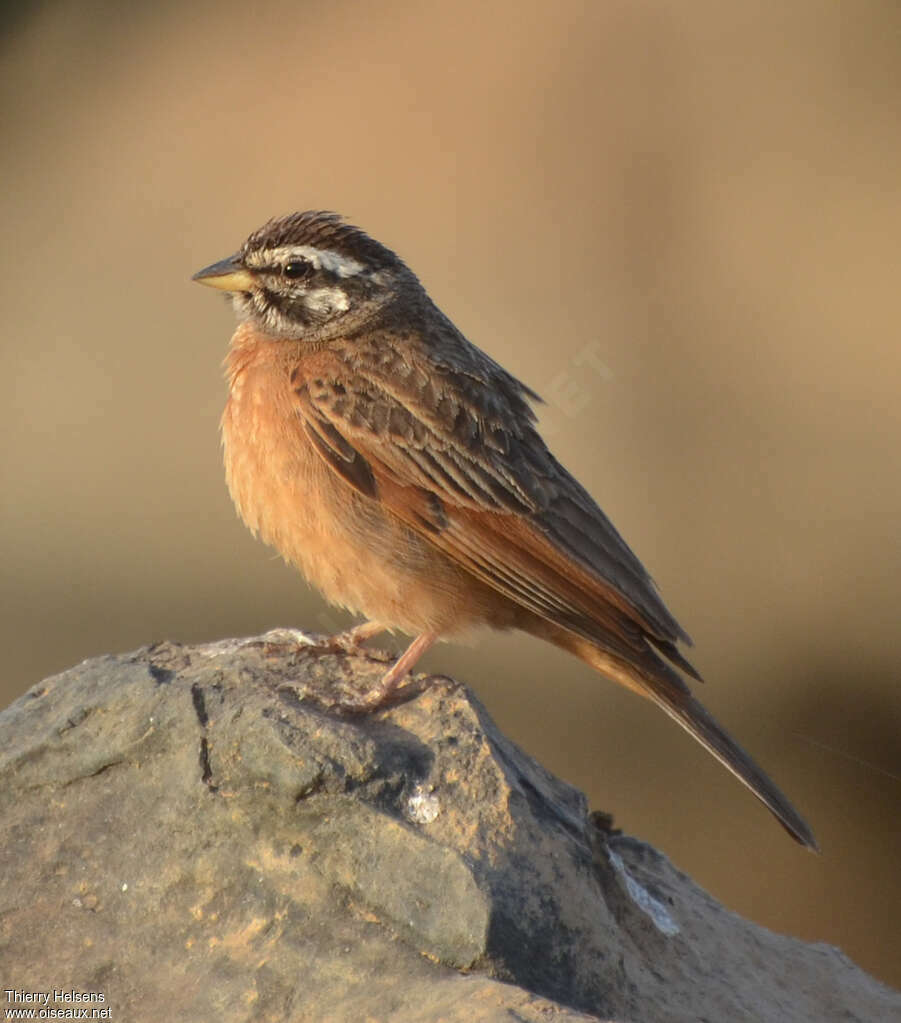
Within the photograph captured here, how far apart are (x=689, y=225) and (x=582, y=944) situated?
9098 mm

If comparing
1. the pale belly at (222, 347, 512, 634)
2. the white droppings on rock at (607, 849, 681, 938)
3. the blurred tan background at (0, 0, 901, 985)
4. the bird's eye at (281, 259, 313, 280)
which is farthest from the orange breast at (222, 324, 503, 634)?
the blurred tan background at (0, 0, 901, 985)

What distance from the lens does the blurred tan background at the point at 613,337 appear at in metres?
11.5

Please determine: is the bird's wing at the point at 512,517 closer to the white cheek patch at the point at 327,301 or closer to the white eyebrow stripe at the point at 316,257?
the white cheek patch at the point at 327,301

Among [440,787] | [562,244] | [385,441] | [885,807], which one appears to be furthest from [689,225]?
[440,787]

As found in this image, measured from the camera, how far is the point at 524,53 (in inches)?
542

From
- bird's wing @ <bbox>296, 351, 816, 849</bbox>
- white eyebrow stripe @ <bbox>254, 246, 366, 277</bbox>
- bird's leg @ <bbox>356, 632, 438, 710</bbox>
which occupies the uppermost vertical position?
white eyebrow stripe @ <bbox>254, 246, 366, 277</bbox>

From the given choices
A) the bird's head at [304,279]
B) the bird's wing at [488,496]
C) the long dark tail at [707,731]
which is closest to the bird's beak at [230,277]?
the bird's head at [304,279]

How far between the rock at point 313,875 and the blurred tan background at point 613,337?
223 inches

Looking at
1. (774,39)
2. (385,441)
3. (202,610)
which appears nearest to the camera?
(385,441)

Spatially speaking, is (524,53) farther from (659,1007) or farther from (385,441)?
(659,1007)

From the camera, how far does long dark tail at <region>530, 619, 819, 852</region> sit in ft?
20.2

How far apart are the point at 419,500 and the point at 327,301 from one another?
1139 mm

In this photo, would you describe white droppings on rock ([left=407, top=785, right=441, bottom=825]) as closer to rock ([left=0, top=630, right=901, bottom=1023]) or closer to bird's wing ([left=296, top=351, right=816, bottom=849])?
rock ([left=0, top=630, right=901, bottom=1023])

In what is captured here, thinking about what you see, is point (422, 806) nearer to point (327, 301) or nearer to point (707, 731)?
point (707, 731)
